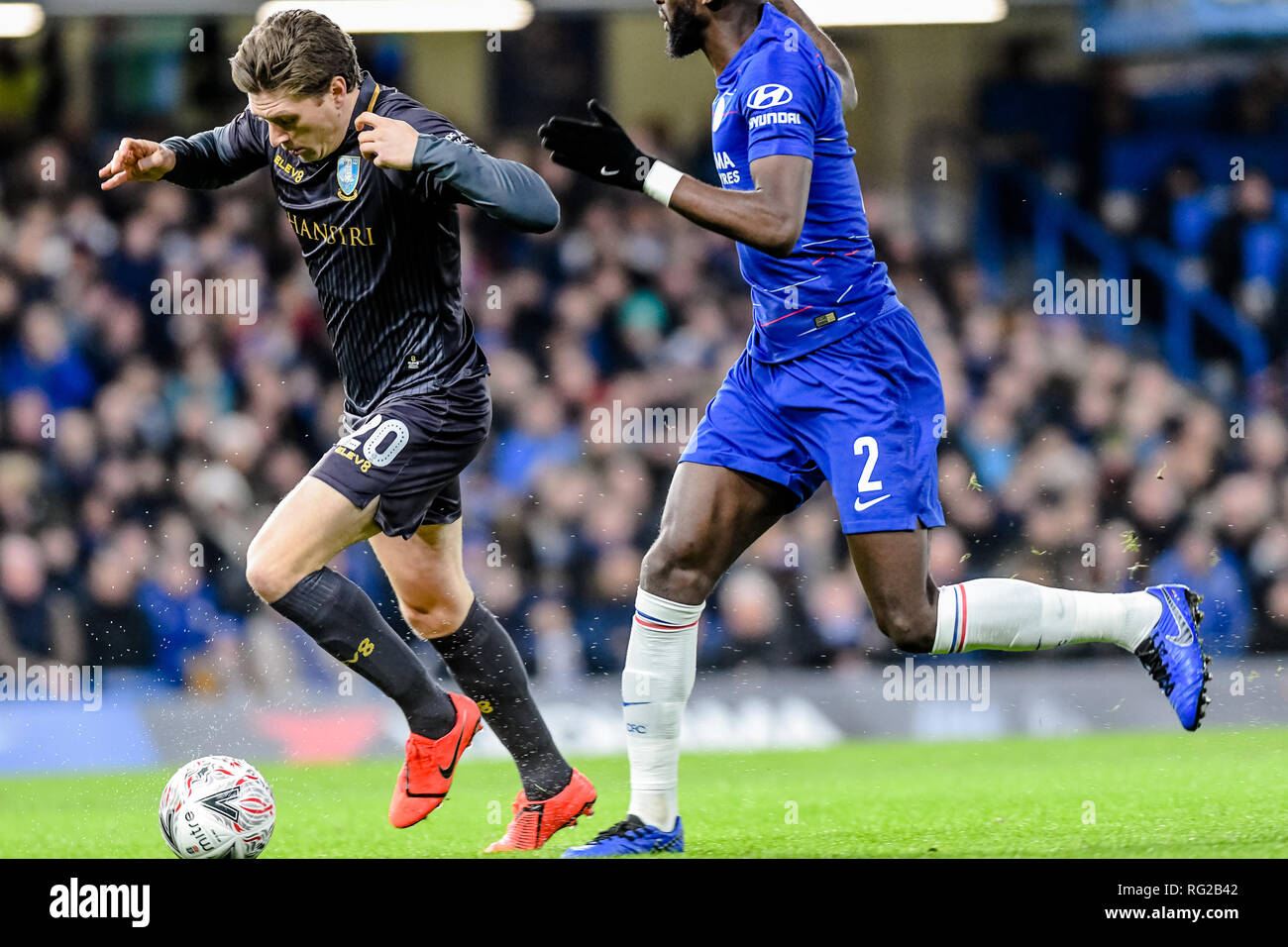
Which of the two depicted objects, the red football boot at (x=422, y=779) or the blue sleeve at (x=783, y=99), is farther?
the red football boot at (x=422, y=779)

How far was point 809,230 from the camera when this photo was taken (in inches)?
189

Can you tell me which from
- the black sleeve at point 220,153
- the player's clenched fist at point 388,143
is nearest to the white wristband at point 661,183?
the player's clenched fist at point 388,143

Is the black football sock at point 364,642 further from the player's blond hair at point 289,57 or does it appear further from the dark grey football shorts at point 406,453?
the player's blond hair at point 289,57

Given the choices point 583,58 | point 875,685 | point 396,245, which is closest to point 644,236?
point 583,58

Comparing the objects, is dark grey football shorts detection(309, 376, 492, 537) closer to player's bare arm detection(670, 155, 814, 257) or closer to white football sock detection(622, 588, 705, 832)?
white football sock detection(622, 588, 705, 832)

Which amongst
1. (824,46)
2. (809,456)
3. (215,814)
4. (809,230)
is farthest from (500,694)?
(824,46)

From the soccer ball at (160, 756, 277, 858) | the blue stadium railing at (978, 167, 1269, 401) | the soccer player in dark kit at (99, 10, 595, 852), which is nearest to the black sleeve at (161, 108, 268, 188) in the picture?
the soccer player in dark kit at (99, 10, 595, 852)

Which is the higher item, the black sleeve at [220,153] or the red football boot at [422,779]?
the black sleeve at [220,153]

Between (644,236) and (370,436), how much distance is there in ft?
22.9

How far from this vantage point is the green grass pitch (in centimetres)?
496

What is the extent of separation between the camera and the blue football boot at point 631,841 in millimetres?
4570

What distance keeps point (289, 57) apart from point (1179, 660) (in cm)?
312

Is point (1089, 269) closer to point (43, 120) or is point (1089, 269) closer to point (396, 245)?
point (43, 120)

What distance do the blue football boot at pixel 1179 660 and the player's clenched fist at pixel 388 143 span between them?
254cm
